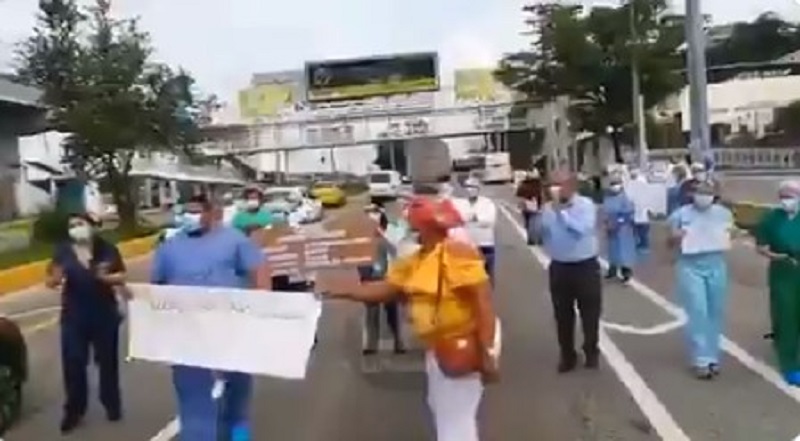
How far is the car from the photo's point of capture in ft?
33.3

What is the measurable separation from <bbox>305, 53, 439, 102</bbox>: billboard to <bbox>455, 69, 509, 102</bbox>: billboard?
11000mm

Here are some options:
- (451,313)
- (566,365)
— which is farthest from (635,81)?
(451,313)

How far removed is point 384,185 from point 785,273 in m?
3.99

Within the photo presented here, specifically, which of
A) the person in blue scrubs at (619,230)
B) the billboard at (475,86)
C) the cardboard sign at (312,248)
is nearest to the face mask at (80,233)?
the cardboard sign at (312,248)

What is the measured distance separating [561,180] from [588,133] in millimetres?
43188

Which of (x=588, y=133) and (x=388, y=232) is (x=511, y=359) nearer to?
(x=388, y=232)

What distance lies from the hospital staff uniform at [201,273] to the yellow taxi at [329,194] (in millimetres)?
4688

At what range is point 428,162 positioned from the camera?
9.56 meters

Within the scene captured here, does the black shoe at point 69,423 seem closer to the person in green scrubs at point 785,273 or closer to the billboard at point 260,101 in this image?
the billboard at point 260,101

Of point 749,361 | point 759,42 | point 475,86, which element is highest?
point 759,42

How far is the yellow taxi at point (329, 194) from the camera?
501 inches

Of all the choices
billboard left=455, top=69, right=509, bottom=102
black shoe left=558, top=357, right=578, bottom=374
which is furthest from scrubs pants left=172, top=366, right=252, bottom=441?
billboard left=455, top=69, right=509, bottom=102

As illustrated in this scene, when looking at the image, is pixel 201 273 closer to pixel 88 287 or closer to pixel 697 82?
pixel 88 287

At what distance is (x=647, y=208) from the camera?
2286 cm
